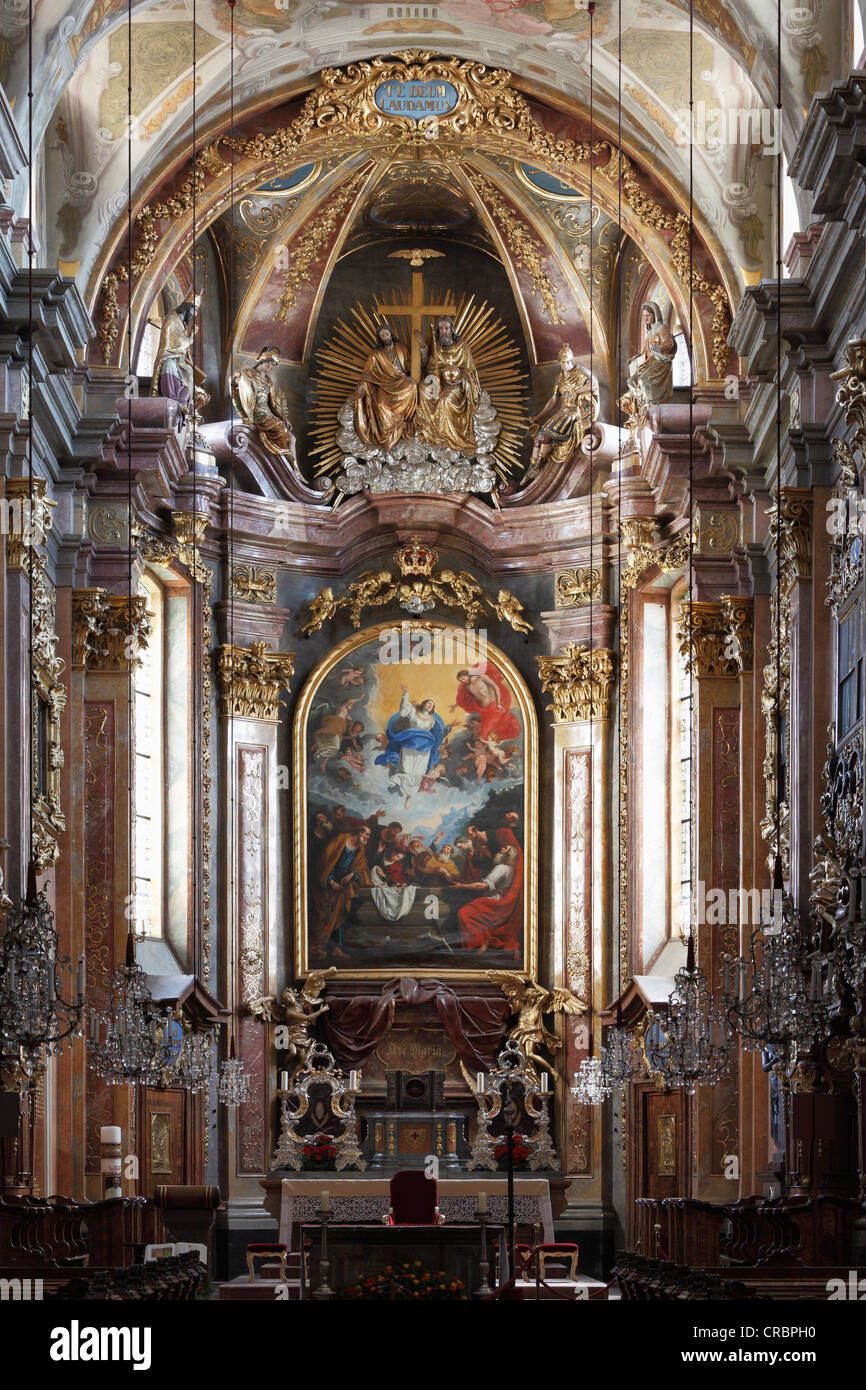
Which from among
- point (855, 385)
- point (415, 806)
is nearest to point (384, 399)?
point (415, 806)

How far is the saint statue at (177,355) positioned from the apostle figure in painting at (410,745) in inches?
172

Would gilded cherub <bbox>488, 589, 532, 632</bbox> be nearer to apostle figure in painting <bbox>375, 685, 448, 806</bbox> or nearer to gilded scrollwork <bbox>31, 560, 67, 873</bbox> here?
apostle figure in painting <bbox>375, 685, 448, 806</bbox>

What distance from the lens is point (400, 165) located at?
81.8ft

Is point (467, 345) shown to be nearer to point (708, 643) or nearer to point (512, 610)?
point (512, 610)

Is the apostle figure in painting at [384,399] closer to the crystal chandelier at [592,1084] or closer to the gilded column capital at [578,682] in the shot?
the gilded column capital at [578,682]

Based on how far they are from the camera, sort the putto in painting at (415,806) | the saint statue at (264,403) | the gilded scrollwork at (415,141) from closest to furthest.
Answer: the gilded scrollwork at (415,141) → the putto in painting at (415,806) → the saint statue at (264,403)

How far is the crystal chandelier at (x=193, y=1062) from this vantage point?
20828mm

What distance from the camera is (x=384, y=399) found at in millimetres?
26484

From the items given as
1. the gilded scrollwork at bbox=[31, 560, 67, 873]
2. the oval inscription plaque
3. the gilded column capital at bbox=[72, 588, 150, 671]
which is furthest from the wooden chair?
the oval inscription plaque

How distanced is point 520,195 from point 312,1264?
12445mm

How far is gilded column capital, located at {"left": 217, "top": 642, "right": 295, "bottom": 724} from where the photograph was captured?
25078 millimetres

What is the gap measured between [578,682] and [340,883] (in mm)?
3543
